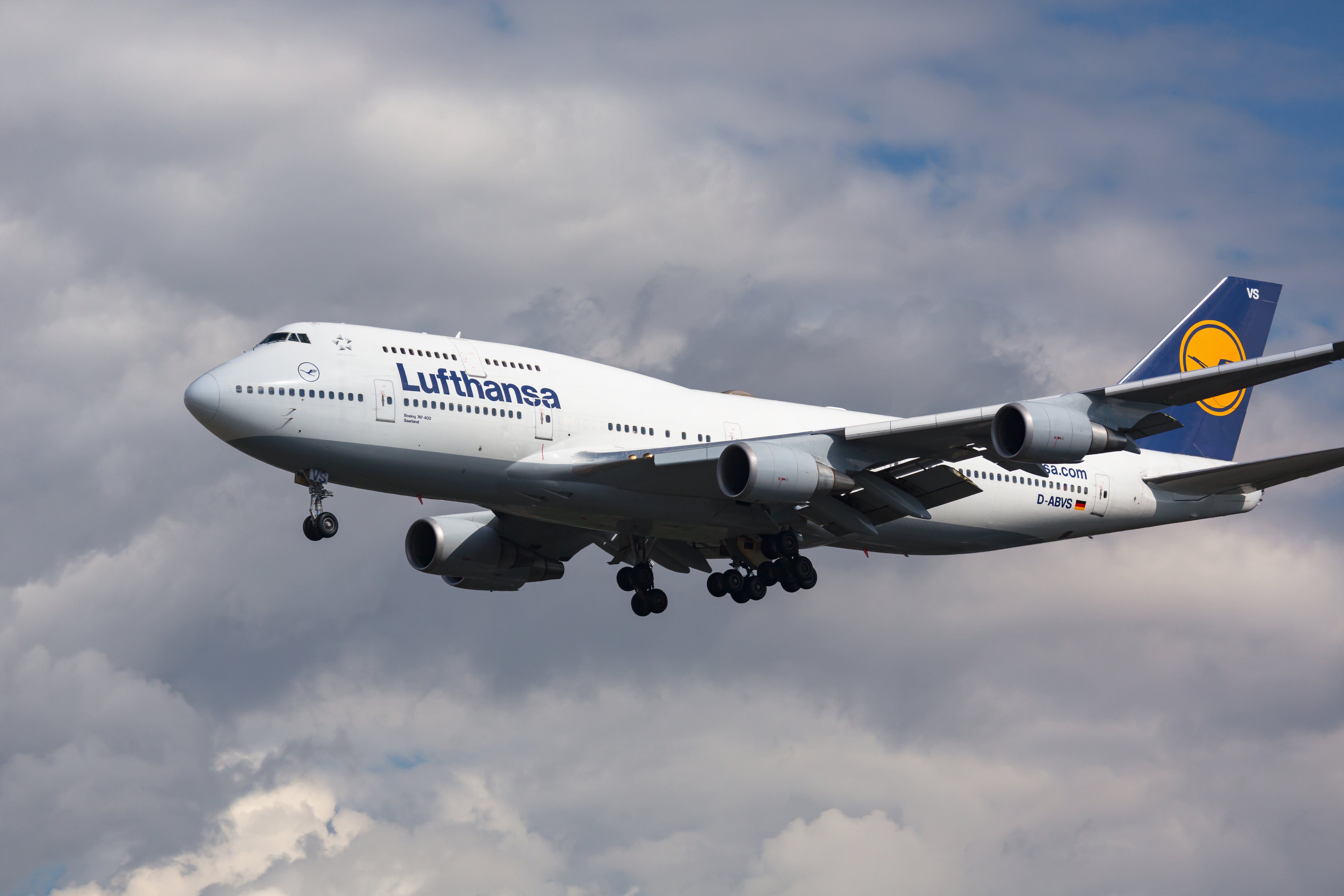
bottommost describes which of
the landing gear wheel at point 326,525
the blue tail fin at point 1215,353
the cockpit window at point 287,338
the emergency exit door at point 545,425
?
the landing gear wheel at point 326,525

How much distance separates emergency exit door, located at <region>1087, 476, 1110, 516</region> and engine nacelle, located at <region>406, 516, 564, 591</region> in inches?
A: 720

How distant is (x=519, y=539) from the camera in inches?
2004

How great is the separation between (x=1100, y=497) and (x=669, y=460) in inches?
688

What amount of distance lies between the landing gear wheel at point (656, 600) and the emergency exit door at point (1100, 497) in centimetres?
1445

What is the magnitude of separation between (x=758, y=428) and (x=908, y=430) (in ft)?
19.5

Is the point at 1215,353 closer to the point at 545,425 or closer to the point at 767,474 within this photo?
the point at 767,474

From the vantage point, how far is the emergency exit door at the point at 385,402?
39188mm

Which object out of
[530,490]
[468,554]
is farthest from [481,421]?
[468,554]

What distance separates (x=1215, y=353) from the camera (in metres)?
54.9

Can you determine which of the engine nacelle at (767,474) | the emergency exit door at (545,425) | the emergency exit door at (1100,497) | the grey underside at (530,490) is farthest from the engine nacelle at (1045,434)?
the emergency exit door at (545,425)

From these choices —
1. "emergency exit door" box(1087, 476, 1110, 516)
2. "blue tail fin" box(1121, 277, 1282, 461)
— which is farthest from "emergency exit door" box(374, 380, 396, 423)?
"blue tail fin" box(1121, 277, 1282, 461)

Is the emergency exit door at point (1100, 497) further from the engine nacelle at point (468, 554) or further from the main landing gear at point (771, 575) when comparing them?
the engine nacelle at point (468, 554)

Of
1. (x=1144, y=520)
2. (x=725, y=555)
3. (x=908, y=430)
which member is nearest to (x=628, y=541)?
(x=725, y=555)

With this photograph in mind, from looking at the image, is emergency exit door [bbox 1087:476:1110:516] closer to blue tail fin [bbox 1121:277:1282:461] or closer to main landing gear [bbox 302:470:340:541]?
blue tail fin [bbox 1121:277:1282:461]
